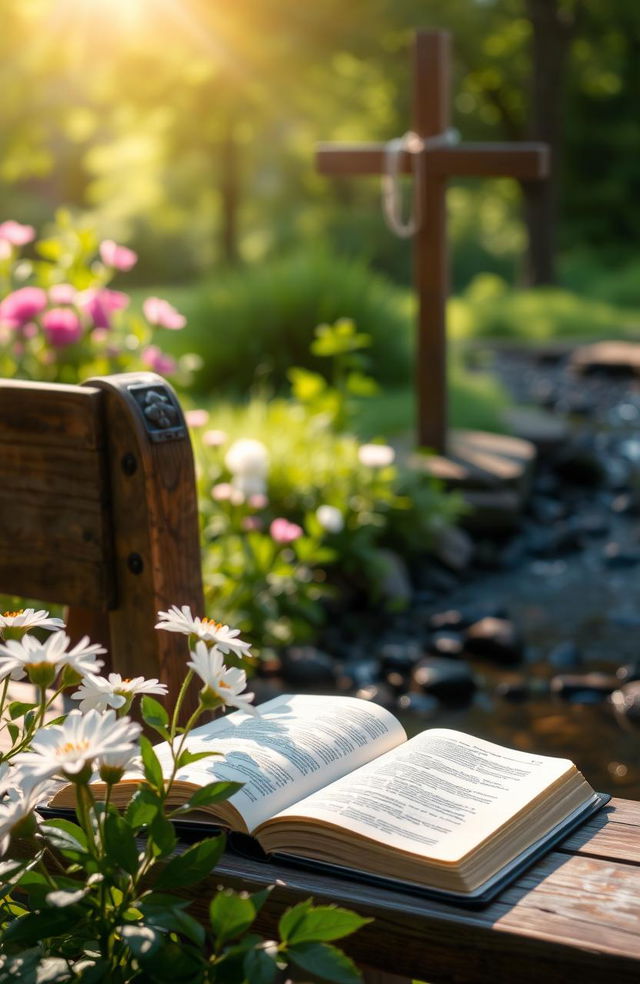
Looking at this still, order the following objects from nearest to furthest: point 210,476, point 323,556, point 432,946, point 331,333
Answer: point 432,946 < point 323,556 < point 210,476 < point 331,333

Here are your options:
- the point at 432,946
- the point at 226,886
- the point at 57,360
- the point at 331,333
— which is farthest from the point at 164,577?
the point at 331,333

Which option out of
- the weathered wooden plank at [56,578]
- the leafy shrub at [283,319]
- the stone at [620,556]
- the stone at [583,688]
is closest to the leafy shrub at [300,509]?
the stone at [620,556]

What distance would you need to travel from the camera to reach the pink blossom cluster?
12.4 ft

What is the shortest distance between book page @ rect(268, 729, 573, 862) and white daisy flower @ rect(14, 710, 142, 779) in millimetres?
333

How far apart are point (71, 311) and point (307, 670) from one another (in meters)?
1.34

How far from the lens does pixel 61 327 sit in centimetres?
375

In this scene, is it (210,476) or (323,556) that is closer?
(323,556)

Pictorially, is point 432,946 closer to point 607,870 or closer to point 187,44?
point 607,870

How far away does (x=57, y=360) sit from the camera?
3.98m

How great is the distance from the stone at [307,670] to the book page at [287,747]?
211 centimetres

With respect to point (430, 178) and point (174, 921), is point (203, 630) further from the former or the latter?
point (430, 178)

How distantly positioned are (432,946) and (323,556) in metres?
2.59

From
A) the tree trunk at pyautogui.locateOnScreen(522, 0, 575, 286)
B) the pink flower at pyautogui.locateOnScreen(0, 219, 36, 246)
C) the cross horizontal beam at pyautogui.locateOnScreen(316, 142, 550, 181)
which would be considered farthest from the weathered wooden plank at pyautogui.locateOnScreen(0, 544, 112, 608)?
the tree trunk at pyautogui.locateOnScreen(522, 0, 575, 286)

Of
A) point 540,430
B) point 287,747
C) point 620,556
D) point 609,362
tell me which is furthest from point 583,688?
point 609,362
